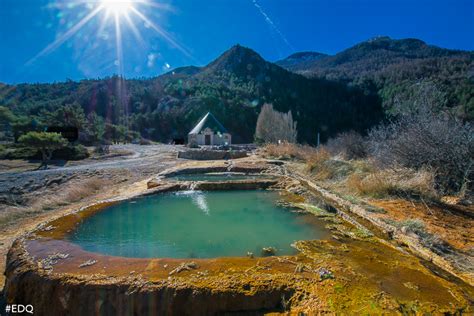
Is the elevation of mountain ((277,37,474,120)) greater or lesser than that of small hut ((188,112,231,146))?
greater

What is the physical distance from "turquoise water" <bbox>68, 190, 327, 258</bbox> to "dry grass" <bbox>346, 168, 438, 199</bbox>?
2.27 m

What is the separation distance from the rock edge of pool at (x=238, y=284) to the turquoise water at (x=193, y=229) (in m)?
0.59

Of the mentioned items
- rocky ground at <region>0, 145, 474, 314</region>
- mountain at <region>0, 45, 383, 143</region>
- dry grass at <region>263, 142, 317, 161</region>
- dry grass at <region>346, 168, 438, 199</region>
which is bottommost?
rocky ground at <region>0, 145, 474, 314</region>

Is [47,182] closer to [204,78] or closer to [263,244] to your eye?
[263,244]

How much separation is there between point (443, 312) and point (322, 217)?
10.2 feet

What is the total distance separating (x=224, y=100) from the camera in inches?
2525

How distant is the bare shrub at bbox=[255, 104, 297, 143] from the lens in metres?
28.9

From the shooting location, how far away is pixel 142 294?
2.79 m

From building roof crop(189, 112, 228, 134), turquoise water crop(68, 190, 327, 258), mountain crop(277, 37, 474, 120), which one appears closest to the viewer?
turquoise water crop(68, 190, 327, 258)

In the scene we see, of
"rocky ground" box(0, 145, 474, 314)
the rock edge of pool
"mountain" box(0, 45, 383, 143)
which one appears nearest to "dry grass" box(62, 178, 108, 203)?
"rocky ground" box(0, 145, 474, 314)

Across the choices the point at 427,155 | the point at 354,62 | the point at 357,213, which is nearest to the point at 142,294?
the point at 357,213

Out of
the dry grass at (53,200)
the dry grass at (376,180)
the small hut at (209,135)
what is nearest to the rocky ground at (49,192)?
the dry grass at (53,200)

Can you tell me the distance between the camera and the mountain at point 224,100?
60219mm

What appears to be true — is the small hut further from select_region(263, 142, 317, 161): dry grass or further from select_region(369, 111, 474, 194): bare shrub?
select_region(369, 111, 474, 194): bare shrub
